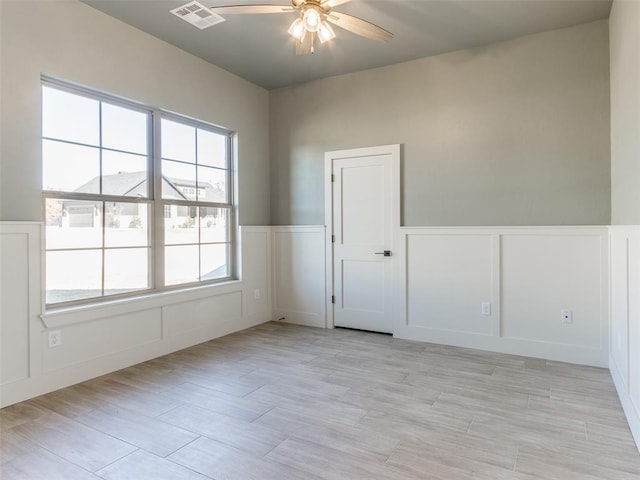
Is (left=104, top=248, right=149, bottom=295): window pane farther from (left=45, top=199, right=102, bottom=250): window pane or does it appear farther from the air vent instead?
the air vent

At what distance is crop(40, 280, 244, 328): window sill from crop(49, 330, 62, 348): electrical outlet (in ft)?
0.17

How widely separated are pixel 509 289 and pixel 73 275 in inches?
150

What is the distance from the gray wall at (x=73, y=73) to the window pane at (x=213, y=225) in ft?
3.23

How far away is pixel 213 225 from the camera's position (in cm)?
444

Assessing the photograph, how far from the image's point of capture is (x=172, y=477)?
6.21ft

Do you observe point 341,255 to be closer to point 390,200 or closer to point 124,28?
point 390,200

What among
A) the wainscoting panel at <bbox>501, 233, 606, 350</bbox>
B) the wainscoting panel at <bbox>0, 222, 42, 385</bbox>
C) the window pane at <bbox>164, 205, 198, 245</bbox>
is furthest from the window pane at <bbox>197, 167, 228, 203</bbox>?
the wainscoting panel at <bbox>501, 233, 606, 350</bbox>

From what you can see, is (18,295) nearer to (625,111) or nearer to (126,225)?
(126,225)

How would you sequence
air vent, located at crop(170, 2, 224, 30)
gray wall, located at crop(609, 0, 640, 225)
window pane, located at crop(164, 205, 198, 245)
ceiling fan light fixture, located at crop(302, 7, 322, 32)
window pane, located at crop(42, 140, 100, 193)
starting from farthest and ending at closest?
window pane, located at crop(164, 205, 198, 245)
air vent, located at crop(170, 2, 224, 30)
window pane, located at crop(42, 140, 100, 193)
ceiling fan light fixture, located at crop(302, 7, 322, 32)
gray wall, located at crop(609, 0, 640, 225)

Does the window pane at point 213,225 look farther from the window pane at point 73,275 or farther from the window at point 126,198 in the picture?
the window pane at point 73,275

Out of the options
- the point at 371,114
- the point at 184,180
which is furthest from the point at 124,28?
the point at 371,114

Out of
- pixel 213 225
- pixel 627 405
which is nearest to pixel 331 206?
pixel 213 225

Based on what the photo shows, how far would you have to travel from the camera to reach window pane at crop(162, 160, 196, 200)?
389cm

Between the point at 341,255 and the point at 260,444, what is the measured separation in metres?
2.72
